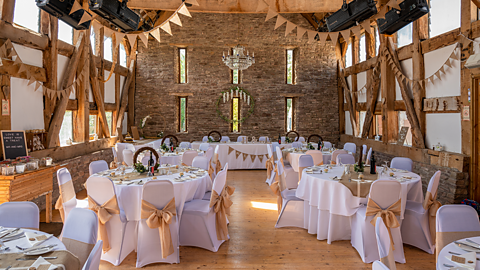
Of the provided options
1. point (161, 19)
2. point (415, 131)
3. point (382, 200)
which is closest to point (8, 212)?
point (382, 200)

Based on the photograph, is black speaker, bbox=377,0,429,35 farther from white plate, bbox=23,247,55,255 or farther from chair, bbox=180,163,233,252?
white plate, bbox=23,247,55,255

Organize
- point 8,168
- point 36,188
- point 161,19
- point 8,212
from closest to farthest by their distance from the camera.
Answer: point 8,212 → point 8,168 → point 36,188 → point 161,19

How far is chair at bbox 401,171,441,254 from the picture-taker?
3857 mm

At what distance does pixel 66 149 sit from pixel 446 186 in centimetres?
833

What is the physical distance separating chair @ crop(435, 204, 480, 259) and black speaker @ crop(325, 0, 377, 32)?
11.5 feet

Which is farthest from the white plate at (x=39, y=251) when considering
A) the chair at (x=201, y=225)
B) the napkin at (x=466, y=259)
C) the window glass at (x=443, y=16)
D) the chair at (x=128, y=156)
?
the window glass at (x=443, y=16)

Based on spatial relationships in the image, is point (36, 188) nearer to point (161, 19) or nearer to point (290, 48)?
point (161, 19)

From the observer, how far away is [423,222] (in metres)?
3.93

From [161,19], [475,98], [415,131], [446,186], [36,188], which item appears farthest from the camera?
[161,19]

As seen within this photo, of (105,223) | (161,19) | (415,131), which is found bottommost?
(105,223)

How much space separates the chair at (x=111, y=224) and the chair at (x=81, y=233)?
1.18m

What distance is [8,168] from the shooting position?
409 cm

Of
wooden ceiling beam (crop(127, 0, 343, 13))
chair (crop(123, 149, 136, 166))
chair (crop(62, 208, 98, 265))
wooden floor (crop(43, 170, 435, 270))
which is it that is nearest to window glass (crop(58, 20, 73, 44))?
wooden ceiling beam (crop(127, 0, 343, 13))

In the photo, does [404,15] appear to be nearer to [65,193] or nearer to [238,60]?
[238,60]
